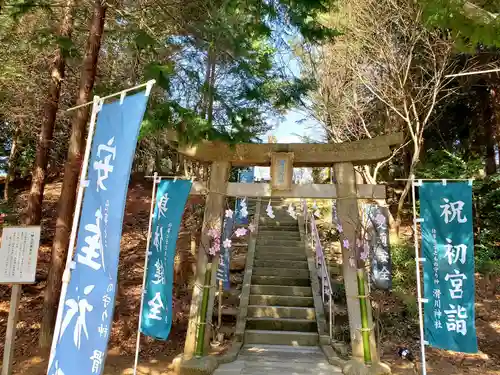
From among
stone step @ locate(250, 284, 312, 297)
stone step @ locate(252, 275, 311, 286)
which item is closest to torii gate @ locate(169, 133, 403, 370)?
stone step @ locate(250, 284, 312, 297)

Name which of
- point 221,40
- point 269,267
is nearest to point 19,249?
point 221,40

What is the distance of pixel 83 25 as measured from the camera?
7.75 meters

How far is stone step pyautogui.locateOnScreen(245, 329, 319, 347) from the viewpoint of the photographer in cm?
767

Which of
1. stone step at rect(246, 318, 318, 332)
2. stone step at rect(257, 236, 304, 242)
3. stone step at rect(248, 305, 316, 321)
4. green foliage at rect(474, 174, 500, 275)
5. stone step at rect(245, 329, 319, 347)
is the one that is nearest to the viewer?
stone step at rect(245, 329, 319, 347)

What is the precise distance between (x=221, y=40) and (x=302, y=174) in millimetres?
16879

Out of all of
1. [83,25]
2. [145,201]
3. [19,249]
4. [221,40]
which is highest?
[83,25]

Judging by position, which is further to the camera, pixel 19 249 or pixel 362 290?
pixel 362 290

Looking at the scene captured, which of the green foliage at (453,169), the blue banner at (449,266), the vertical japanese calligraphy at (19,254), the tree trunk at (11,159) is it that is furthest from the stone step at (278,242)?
the tree trunk at (11,159)

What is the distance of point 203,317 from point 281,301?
9.45ft

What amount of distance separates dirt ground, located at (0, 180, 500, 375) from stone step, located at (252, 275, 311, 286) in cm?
168

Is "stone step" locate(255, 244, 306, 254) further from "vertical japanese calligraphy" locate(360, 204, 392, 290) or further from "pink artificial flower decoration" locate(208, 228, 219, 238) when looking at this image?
"pink artificial flower decoration" locate(208, 228, 219, 238)

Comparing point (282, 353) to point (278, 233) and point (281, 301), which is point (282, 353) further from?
point (278, 233)

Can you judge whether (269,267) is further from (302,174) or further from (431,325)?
(302,174)

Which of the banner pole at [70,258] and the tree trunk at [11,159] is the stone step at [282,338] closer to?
the banner pole at [70,258]
